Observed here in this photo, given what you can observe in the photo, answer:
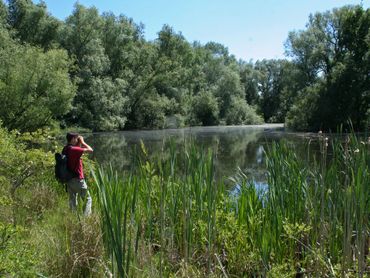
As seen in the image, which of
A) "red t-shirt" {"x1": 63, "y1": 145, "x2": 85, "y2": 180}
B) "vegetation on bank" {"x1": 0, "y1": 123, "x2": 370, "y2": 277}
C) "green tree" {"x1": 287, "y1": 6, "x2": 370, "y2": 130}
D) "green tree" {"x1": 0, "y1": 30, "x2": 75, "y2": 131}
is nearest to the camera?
"vegetation on bank" {"x1": 0, "y1": 123, "x2": 370, "y2": 277}

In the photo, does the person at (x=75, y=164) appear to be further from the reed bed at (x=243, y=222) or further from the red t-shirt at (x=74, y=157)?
the reed bed at (x=243, y=222)

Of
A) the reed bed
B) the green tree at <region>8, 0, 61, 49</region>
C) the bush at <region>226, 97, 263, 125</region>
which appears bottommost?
the reed bed

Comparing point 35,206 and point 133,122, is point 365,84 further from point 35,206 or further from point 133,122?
point 35,206

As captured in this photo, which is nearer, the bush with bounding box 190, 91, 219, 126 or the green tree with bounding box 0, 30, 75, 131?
the green tree with bounding box 0, 30, 75, 131

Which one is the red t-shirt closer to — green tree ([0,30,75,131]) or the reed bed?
the reed bed

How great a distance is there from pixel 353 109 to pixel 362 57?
16.7ft

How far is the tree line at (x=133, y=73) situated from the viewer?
26.2m

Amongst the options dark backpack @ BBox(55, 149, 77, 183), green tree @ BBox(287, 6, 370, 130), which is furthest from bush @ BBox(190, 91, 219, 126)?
dark backpack @ BBox(55, 149, 77, 183)

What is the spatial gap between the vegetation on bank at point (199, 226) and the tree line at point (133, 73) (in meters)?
20.3

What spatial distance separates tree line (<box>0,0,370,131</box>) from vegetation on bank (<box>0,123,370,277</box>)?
66.6 ft

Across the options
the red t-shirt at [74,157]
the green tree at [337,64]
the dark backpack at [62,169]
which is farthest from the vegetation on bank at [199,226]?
the green tree at [337,64]

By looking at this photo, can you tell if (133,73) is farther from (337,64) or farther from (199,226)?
(199,226)

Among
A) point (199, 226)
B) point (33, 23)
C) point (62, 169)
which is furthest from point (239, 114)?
point (199, 226)

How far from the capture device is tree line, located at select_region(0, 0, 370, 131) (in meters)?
26.2
